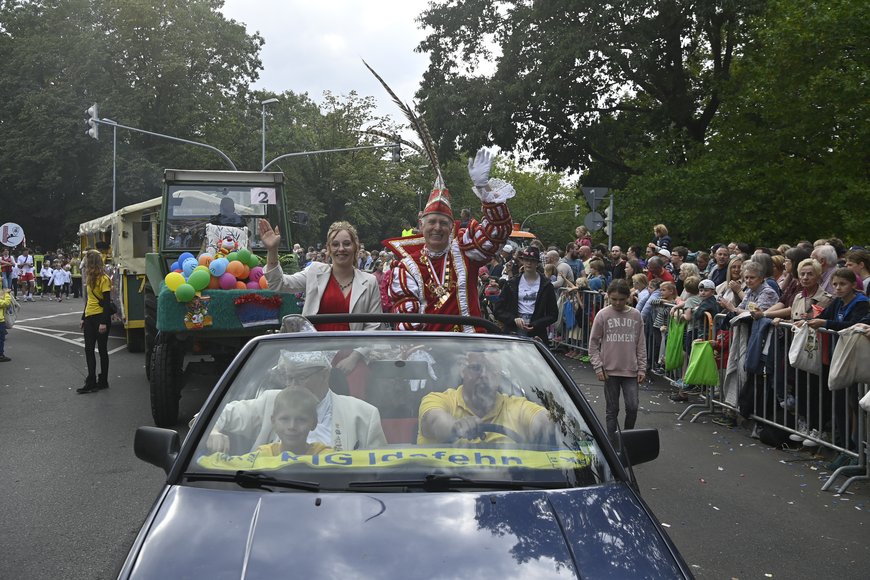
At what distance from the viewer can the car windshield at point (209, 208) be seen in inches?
520

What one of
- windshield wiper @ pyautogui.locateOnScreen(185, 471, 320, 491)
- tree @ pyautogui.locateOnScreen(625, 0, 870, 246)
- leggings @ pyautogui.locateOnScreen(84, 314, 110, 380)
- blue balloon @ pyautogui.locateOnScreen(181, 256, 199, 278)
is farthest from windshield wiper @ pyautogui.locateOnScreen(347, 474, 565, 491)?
tree @ pyautogui.locateOnScreen(625, 0, 870, 246)

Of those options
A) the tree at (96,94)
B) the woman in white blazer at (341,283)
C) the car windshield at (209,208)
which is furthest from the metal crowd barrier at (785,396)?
the tree at (96,94)

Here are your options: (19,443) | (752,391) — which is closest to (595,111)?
(752,391)

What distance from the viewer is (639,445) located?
3.81 meters

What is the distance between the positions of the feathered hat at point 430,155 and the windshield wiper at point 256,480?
3.01 meters

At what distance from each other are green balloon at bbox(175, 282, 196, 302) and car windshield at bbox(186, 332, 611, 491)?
553cm

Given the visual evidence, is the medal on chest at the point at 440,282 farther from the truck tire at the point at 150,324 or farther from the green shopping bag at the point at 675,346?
the truck tire at the point at 150,324

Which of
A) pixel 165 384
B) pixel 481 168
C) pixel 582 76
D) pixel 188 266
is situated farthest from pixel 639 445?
pixel 582 76

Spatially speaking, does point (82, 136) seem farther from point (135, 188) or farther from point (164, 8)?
point (164, 8)

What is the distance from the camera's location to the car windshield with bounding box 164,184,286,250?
13211 millimetres

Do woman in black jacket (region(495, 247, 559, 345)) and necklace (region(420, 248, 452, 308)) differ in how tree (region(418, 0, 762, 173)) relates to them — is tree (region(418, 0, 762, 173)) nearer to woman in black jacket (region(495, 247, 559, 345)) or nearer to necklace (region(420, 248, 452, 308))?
woman in black jacket (region(495, 247, 559, 345))

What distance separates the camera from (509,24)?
3034 centimetres

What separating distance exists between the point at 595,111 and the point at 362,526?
1137 inches

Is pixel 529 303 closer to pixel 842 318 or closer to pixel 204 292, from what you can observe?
pixel 204 292
